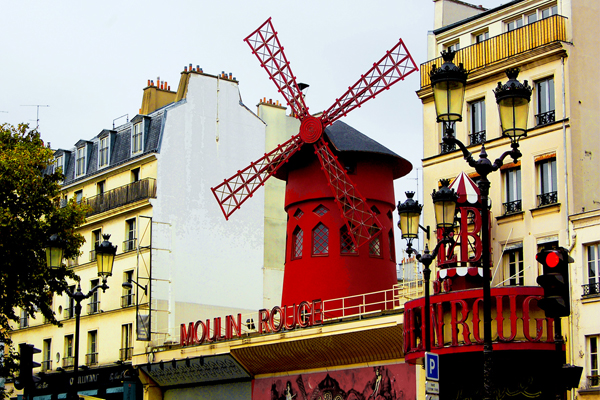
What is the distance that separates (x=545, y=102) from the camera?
17719mm

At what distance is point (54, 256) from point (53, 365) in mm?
18485

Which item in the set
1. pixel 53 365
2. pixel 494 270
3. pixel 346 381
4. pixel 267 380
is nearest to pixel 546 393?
pixel 494 270

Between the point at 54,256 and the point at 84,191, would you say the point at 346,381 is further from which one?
the point at 84,191

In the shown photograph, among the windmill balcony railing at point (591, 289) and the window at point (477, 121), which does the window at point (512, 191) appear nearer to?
the window at point (477, 121)

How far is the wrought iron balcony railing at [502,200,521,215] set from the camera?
1773cm

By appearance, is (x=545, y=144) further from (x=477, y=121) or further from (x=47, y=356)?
(x=47, y=356)

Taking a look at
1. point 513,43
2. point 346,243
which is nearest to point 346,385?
point 346,243

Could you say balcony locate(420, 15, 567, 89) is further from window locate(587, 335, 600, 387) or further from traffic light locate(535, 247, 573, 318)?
traffic light locate(535, 247, 573, 318)

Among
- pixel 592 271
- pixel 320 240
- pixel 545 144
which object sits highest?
pixel 545 144

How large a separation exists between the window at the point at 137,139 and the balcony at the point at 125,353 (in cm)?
612

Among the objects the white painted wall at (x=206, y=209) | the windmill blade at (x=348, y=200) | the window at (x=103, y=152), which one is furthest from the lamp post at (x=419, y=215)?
the window at (x=103, y=152)

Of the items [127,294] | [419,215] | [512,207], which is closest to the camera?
[419,215]

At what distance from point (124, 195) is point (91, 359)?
17.1ft

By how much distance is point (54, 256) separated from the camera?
569 inches
